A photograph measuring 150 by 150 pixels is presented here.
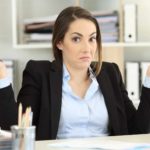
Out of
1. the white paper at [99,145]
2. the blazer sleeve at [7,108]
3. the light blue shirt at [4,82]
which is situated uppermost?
the light blue shirt at [4,82]

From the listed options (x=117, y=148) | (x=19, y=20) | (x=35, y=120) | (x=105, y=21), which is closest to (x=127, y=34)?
(x=105, y=21)

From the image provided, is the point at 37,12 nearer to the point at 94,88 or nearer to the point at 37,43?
the point at 37,43

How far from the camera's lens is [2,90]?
1.64 metres

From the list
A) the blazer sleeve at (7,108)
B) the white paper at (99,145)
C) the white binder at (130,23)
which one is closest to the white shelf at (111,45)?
the white binder at (130,23)

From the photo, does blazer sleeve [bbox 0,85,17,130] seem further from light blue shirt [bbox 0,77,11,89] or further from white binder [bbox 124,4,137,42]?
white binder [bbox 124,4,137,42]

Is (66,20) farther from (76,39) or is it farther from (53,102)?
(53,102)

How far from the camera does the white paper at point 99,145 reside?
130cm

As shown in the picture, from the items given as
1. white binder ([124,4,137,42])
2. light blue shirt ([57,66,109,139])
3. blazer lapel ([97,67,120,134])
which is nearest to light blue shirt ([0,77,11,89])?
light blue shirt ([57,66,109,139])

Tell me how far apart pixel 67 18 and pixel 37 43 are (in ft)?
3.62

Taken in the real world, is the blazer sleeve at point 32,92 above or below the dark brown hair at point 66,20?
below

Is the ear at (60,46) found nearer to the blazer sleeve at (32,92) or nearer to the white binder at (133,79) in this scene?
the blazer sleeve at (32,92)

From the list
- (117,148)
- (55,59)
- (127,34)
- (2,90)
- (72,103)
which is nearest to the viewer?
(117,148)

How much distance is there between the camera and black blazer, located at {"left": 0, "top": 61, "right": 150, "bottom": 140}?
170 centimetres

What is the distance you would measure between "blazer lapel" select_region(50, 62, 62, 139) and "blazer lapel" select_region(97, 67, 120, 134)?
20 cm
